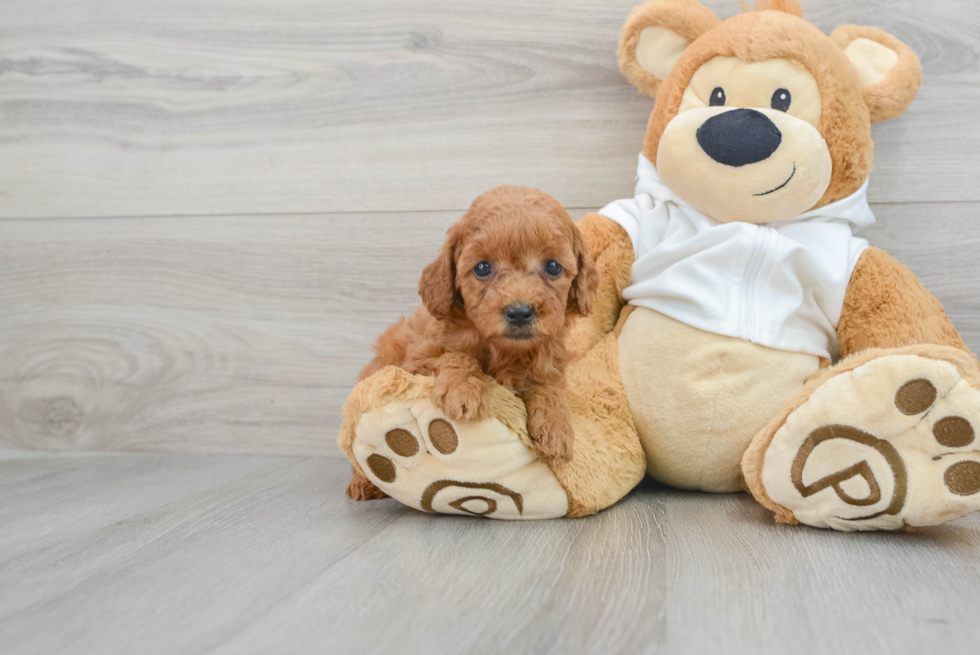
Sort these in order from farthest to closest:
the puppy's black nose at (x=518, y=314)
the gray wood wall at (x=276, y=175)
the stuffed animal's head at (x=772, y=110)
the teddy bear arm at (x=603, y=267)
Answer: the gray wood wall at (x=276, y=175) < the teddy bear arm at (x=603, y=267) < the stuffed animal's head at (x=772, y=110) < the puppy's black nose at (x=518, y=314)

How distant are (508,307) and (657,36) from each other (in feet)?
2.20

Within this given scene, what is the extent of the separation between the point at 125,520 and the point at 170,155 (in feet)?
2.80

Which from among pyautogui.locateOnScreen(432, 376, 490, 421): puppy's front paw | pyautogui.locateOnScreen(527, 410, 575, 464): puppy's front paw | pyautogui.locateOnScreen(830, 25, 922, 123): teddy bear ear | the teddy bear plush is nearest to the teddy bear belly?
the teddy bear plush

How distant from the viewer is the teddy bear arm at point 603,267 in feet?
3.92

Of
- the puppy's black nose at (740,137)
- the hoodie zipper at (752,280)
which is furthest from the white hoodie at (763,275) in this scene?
the puppy's black nose at (740,137)

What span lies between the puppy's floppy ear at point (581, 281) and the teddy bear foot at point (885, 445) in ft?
1.04

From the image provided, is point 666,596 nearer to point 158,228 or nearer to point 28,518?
point 28,518

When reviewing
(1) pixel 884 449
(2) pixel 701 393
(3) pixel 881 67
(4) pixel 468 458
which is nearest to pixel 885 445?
(1) pixel 884 449

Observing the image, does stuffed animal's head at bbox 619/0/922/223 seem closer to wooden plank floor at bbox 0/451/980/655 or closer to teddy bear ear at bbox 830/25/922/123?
teddy bear ear at bbox 830/25/922/123

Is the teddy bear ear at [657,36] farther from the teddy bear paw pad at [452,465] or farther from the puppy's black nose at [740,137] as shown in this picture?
the teddy bear paw pad at [452,465]

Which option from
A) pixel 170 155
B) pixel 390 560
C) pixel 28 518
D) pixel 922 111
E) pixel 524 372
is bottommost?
pixel 28 518

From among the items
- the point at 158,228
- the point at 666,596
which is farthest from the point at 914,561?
the point at 158,228

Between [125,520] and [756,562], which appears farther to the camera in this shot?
[125,520]

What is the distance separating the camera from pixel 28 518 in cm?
111
